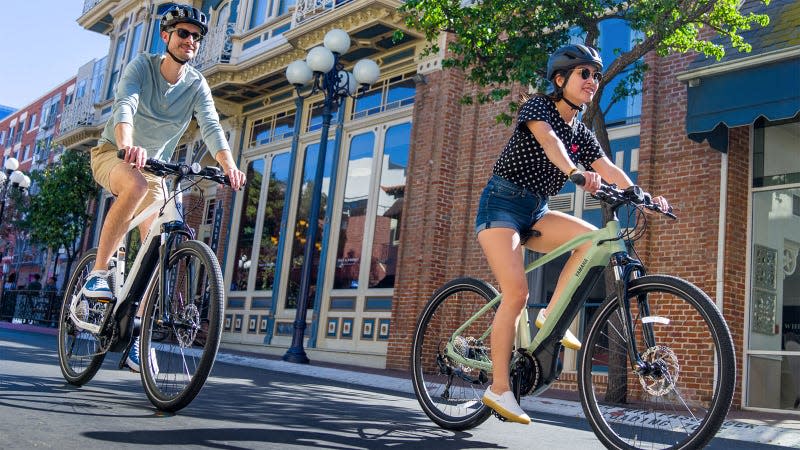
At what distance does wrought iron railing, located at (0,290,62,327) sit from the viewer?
2478cm

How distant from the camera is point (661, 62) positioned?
11414mm

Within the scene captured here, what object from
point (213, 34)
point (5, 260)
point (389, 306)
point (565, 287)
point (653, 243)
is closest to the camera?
point (565, 287)

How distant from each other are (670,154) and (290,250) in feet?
30.3

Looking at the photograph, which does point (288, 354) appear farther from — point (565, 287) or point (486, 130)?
point (565, 287)

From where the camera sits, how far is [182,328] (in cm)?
405

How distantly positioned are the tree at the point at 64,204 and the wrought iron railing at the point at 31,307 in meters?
1.21

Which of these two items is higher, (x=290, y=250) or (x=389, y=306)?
(x=290, y=250)

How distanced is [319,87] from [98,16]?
19092mm

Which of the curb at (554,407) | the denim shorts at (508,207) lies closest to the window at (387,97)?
the curb at (554,407)

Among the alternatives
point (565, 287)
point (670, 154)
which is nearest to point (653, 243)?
point (670, 154)

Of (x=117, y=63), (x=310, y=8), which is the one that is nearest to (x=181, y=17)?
(x=310, y=8)

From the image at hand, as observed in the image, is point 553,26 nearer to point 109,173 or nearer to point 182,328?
point 109,173

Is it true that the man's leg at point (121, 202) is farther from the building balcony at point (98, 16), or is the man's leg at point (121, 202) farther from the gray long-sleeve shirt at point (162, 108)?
the building balcony at point (98, 16)

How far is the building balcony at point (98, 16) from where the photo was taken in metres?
28.6
